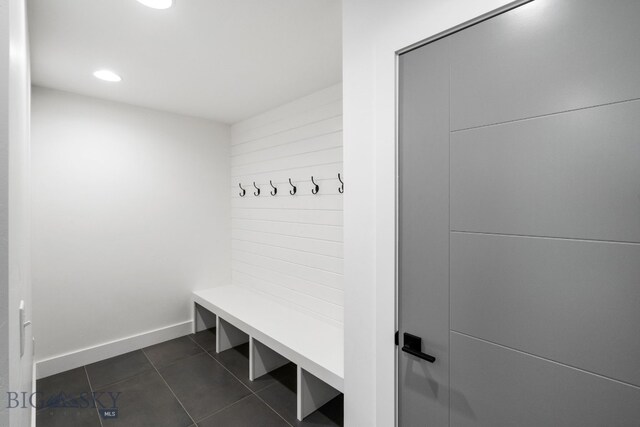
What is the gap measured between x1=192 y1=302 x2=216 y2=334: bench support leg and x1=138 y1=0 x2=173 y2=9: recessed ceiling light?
3.05 meters

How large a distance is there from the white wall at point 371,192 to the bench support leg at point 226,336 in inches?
80.8

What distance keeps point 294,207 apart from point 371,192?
1720 millimetres

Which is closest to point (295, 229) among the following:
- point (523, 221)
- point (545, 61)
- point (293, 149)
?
point (293, 149)

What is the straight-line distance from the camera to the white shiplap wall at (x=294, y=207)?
2.63 metres

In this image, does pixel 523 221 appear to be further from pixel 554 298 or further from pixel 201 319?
pixel 201 319

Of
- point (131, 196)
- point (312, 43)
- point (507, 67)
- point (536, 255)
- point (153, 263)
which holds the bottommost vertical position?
point (153, 263)

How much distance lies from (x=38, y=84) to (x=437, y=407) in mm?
3799

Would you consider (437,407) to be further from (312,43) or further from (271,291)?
(271,291)

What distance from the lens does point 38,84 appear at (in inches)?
102

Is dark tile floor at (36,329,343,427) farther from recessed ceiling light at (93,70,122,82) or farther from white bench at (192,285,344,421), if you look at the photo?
recessed ceiling light at (93,70,122,82)

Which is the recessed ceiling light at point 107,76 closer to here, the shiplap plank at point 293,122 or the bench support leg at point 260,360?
the shiplap plank at point 293,122

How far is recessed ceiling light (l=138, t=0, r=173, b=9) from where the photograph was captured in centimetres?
152

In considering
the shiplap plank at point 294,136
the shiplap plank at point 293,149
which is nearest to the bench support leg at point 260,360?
the shiplap plank at point 293,149

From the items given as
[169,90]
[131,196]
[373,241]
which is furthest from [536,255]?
[131,196]
